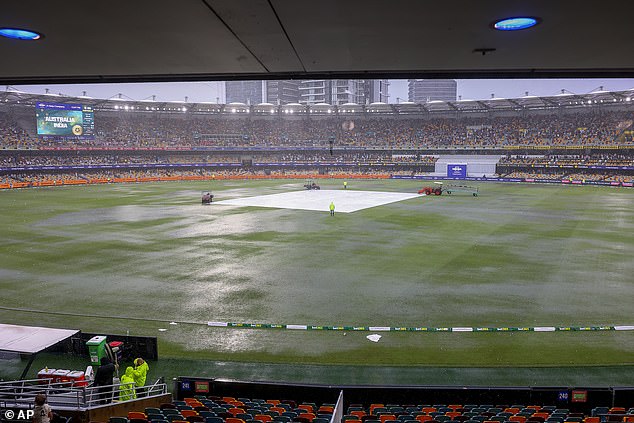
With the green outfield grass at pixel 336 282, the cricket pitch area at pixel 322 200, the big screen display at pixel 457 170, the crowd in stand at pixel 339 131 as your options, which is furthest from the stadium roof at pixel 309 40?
the crowd in stand at pixel 339 131

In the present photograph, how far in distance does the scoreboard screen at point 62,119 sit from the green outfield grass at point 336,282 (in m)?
44.5

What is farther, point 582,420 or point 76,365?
point 76,365

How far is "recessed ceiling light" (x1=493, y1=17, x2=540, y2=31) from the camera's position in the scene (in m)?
4.47

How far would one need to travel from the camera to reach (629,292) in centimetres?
2047

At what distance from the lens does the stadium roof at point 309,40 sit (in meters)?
4.17

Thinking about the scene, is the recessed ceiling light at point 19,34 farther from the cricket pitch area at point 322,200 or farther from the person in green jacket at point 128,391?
the cricket pitch area at point 322,200

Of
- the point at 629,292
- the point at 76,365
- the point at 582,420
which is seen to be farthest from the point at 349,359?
the point at 629,292

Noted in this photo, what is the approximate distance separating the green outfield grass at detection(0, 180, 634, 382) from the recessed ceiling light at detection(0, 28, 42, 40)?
1167cm

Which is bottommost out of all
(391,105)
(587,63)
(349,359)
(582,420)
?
(349,359)

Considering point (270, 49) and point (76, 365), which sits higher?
point (270, 49)

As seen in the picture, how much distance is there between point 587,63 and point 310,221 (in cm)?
3454

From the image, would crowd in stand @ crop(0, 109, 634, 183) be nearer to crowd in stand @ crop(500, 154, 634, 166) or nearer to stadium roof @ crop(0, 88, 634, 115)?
crowd in stand @ crop(500, 154, 634, 166)

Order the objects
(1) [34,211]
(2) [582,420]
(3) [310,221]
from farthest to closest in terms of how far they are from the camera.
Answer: (1) [34,211]
(3) [310,221]
(2) [582,420]

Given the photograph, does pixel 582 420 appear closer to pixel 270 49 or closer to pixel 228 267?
pixel 270 49
